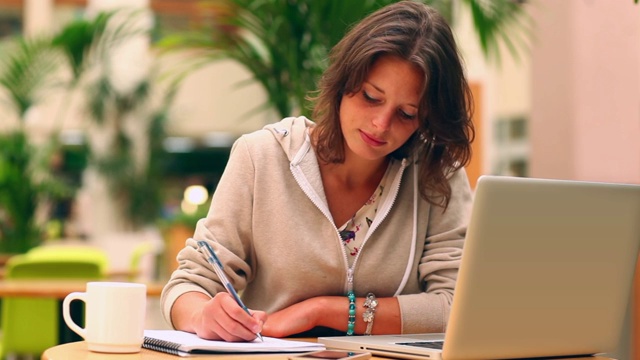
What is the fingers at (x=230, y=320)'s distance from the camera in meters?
1.43

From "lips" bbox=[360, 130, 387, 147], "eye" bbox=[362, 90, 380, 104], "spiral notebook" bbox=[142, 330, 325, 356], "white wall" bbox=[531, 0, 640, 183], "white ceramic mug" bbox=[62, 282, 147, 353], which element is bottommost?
"spiral notebook" bbox=[142, 330, 325, 356]

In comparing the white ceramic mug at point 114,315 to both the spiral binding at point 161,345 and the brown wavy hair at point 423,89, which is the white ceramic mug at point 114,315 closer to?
the spiral binding at point 161,345

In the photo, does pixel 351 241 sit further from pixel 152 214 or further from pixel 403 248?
pixel 152 214

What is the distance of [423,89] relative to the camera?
1.72 m

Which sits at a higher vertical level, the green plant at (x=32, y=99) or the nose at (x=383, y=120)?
the green plant at (x=32, y=99)

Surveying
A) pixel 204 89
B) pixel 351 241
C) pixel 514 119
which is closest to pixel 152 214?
pixel 204 89

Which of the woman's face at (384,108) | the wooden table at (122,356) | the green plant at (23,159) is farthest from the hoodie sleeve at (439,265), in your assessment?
the green plant at (23,159)

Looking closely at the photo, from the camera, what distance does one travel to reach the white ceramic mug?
1353 mm

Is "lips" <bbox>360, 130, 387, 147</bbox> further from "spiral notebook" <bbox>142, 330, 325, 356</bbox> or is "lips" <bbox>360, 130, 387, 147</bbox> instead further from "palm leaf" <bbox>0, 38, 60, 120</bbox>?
"palm leaf" <bbox>0, 38, 60, 120</bbox>

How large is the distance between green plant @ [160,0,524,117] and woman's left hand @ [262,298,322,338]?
1.54 metres

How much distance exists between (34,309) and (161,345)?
287 cm

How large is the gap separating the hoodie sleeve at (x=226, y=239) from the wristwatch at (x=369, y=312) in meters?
0.26

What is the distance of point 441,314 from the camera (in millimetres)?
1782

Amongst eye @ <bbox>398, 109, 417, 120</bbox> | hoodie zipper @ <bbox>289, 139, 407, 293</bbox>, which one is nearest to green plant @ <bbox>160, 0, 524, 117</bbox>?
hoodie zipper @ <bbox>289, 139, 407, 293</bbox>
